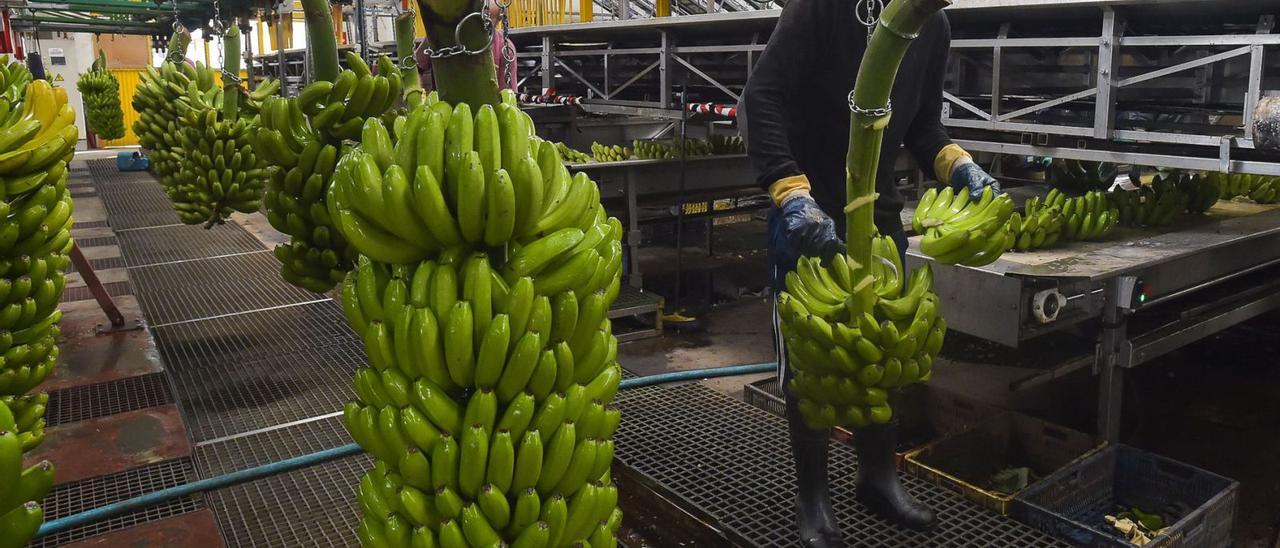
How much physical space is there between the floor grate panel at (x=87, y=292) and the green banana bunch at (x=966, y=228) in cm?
562

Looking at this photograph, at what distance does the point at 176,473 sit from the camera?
3598 mm

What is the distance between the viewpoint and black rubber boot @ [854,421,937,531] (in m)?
3.06

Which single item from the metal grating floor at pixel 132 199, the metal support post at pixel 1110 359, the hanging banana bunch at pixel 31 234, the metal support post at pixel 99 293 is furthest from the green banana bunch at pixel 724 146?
the hanging banana bunch at pixel 31 234

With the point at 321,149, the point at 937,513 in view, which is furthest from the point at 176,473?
the point at 937,513

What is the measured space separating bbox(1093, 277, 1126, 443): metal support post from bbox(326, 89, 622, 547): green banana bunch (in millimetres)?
2809

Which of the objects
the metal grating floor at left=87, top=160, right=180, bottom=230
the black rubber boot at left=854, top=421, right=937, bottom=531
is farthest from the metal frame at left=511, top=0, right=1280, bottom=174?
the metal grating floor at left=87, top=160, right=180, bottom=230

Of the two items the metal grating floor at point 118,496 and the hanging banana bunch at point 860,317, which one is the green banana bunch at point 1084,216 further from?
the metal grating floor at point 118,496

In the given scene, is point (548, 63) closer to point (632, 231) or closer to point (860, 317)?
point (632, 231)

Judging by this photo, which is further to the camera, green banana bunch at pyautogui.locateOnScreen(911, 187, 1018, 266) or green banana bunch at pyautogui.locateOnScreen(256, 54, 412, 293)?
green banana bunch at pyautogui.locateOnScreen(256, 54, 412, 293)

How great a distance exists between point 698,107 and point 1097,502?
150 inches

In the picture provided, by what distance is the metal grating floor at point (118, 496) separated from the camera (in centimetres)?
318

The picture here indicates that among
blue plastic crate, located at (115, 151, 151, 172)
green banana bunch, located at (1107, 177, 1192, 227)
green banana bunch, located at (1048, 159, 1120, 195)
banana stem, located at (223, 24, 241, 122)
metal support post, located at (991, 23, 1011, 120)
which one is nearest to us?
banana stem, located at (223, 24, 241, 122)

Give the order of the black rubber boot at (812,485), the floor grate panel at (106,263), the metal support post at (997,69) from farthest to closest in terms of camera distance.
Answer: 1. the floor grate panel at (106,263)
2. the metal support post at (997,69)
3. the black rubber boot at (812,485)

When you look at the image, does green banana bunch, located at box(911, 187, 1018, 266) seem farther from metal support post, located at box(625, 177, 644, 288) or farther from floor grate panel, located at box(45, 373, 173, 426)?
metal support post, located at box(625, 177, 644, 288)
